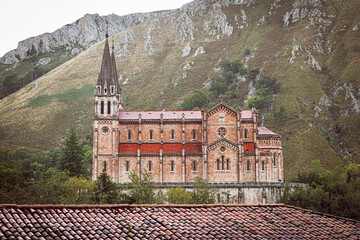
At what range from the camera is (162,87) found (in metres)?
165

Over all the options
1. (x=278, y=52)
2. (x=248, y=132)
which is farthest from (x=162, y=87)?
(x=248, y=132)

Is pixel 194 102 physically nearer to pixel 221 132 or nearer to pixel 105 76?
pixel 105 76

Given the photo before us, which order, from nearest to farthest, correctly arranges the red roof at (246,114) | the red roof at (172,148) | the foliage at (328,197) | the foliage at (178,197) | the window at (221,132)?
the foliage at (178,197) < the foliage at (328,197) < the window at (221,132) < the red roof at (172,148) < the red roof at (246,114)

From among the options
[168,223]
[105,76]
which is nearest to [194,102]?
[105,76]

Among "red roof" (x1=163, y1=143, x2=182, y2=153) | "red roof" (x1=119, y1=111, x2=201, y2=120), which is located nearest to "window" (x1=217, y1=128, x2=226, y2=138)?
"red roof" (x1=119, y1=111, x2=201, y2=120)

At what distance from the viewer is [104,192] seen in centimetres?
6003

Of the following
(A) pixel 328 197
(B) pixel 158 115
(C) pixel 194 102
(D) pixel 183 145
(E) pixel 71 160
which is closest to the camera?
(A) pixel 328 197

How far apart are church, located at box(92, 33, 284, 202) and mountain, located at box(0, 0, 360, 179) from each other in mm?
25166

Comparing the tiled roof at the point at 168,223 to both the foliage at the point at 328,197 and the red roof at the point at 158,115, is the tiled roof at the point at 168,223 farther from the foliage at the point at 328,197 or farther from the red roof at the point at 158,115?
the red roof at the point at 158,115

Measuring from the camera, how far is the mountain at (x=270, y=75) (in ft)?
384

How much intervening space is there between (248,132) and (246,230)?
193 feet

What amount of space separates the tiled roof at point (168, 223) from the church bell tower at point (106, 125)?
53602mm

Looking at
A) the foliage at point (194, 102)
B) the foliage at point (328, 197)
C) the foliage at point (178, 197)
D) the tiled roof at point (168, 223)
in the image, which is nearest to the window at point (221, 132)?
the foliage at point (328, 197)

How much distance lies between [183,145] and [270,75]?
245 ft
